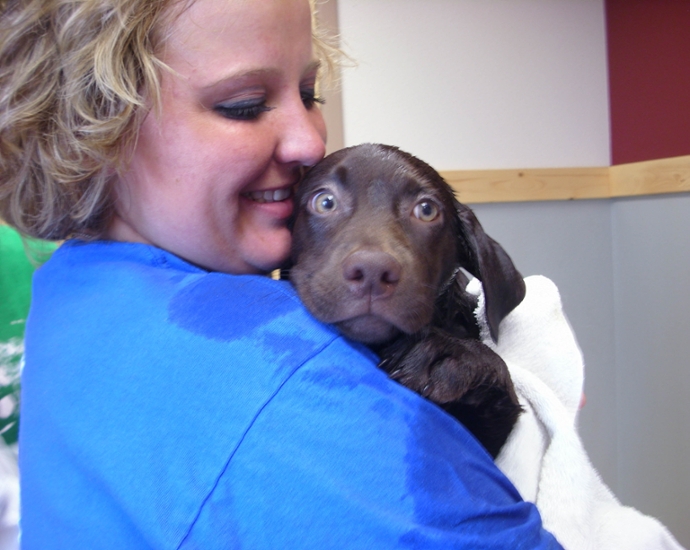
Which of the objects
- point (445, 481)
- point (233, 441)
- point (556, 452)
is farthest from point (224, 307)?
point (556, 452)

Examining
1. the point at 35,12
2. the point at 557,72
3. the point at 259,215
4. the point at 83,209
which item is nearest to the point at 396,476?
the point at 259,215

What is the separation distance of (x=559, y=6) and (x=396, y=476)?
3616mm

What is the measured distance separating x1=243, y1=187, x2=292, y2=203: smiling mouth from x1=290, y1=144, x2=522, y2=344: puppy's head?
0.05m

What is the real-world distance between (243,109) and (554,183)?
112 inches

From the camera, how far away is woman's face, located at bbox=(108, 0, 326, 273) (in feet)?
4.01

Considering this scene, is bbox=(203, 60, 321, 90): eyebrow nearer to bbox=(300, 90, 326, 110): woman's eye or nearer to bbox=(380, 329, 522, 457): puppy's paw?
bbox=(300, 90, 326, 110): woman's eye

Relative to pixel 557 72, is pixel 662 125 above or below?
below

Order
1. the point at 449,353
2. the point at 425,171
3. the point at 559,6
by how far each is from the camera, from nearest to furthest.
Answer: the point at 449,353 → the point at 425,171 → the point at 559,6

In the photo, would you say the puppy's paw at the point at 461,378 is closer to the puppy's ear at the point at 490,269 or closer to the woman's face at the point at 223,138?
the puppy's ear at the point at 490,269

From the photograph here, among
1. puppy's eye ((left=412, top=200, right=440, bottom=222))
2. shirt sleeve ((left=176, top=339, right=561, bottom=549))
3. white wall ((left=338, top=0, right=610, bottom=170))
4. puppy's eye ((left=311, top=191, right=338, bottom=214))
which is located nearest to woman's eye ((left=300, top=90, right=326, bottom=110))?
puppy's eye ((left=311, top=191, right=338, bottom=214))

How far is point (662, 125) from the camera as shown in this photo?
3283 millimetres

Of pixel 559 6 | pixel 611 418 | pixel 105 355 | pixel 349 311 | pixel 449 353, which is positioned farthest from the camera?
pixel 611 418

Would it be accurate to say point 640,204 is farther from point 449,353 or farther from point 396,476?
point 396,476

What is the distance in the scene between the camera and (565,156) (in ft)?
12.1
